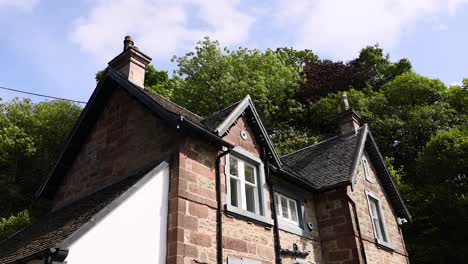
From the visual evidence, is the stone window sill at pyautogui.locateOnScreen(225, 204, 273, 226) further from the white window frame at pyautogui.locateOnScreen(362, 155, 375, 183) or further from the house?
the white window frame at pyautogui.locateOnScreen(362, 155, 375, 183)

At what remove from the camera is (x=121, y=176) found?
1127 centimetres

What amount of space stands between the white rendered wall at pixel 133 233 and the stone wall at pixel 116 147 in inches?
50.1

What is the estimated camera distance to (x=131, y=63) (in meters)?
13.4

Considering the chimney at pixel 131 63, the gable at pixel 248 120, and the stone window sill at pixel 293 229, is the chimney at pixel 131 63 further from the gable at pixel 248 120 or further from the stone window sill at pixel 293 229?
the stone window sill at pixel 293 229

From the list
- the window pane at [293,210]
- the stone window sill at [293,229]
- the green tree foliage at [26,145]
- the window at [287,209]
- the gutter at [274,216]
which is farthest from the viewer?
the green tree foliage at [26,145]

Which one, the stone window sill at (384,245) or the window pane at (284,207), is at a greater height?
the window pane at (284,207)

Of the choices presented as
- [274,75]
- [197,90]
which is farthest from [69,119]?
[274,75]

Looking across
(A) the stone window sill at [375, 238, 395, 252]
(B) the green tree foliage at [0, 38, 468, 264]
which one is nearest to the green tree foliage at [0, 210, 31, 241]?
(B) the green tree foliage at [0, 38, 468, 264]

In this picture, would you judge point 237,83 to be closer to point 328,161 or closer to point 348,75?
point 348,75

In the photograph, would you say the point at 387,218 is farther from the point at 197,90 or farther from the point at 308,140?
the point at 197,90

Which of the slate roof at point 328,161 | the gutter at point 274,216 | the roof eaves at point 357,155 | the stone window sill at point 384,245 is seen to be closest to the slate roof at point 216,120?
the gutter at point 274,216

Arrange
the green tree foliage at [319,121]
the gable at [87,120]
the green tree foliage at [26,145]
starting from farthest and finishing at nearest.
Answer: the green tree foliage at [26,145] < the green tree foliage at [319,121] < the gable at [87,120]

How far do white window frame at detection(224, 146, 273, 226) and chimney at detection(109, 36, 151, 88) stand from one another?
4237mm

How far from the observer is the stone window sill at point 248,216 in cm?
1036
